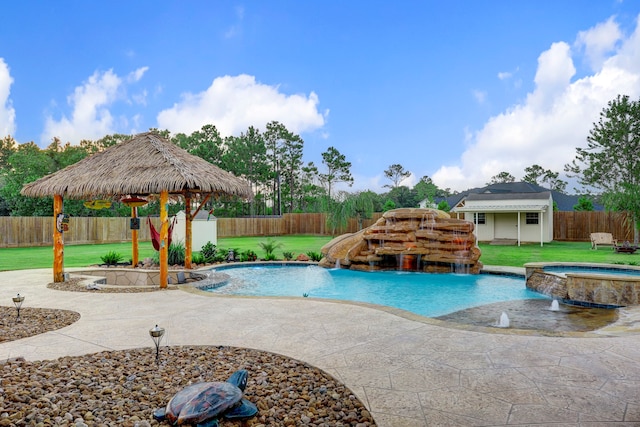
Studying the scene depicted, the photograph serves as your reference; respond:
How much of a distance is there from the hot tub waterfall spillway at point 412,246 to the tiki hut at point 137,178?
4.49 meters

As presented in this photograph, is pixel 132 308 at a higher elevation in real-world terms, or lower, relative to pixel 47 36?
lower

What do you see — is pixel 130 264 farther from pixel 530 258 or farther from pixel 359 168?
pixel 359 168

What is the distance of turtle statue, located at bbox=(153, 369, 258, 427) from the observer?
7.55 feet

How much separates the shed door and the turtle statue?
2162 cm

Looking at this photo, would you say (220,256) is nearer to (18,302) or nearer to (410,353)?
(18,302)

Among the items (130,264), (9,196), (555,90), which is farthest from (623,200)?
(9,196)

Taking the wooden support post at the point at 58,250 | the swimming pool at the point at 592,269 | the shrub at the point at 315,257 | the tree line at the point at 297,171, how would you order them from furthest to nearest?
the tree line at the point at 297,171
the shrub at the point at 315,257
the swimming pool at the point at 592,269
the wooden support post at the point at 58,250

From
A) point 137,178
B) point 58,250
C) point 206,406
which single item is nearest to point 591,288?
point 206,406

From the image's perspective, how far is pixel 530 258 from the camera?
533 inches

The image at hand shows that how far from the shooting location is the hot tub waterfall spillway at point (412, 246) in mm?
11094

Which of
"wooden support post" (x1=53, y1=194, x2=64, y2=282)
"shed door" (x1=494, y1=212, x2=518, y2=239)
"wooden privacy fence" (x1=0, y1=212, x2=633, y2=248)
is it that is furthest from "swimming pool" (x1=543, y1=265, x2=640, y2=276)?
"shed door" (x1=494, y1=212, x2=518, y2=239)

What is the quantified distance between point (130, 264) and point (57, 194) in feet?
11.3

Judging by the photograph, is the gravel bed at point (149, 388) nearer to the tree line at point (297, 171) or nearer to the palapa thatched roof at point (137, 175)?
the palapa thatched roof at point (137, 175)

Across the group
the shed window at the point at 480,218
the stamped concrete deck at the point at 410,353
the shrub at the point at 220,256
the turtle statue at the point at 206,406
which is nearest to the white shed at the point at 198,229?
the shrub at the point at 220,256
